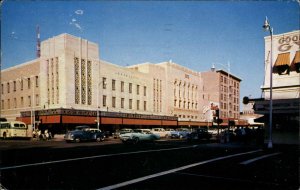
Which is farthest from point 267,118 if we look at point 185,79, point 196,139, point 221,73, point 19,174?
point 221,73

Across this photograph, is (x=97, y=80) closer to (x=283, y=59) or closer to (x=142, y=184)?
(x=283, y=59)

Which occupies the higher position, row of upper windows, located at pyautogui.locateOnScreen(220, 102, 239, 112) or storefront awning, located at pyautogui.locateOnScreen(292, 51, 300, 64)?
storefront awning, located at pyautogui.locateOnScreen(292, 51, 300, 64)

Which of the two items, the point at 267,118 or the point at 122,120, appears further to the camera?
the point at 122,120

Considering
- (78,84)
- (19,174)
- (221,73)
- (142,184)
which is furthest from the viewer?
(221,73)

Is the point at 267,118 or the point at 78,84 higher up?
the point at 78,84

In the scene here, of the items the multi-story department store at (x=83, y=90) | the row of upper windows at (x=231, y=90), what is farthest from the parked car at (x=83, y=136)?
the row of upper windows at (x=231, y=90)

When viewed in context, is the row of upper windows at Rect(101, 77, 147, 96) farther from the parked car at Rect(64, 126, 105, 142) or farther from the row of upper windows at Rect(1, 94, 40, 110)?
the parked car at Rect(64, 126, 105, 142)

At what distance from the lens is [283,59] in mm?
23531

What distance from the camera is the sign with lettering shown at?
23.2m

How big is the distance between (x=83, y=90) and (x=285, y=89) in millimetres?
29717

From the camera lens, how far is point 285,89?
927 inches

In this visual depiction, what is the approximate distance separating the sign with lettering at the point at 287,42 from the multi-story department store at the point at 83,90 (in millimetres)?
27937

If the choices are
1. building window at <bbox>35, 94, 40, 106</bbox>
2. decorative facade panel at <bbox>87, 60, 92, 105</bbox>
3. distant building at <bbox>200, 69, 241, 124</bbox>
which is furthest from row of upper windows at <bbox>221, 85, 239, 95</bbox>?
building window at <bbox>35, 94, 40, 106</bbox>

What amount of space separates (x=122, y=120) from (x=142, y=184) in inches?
1600
